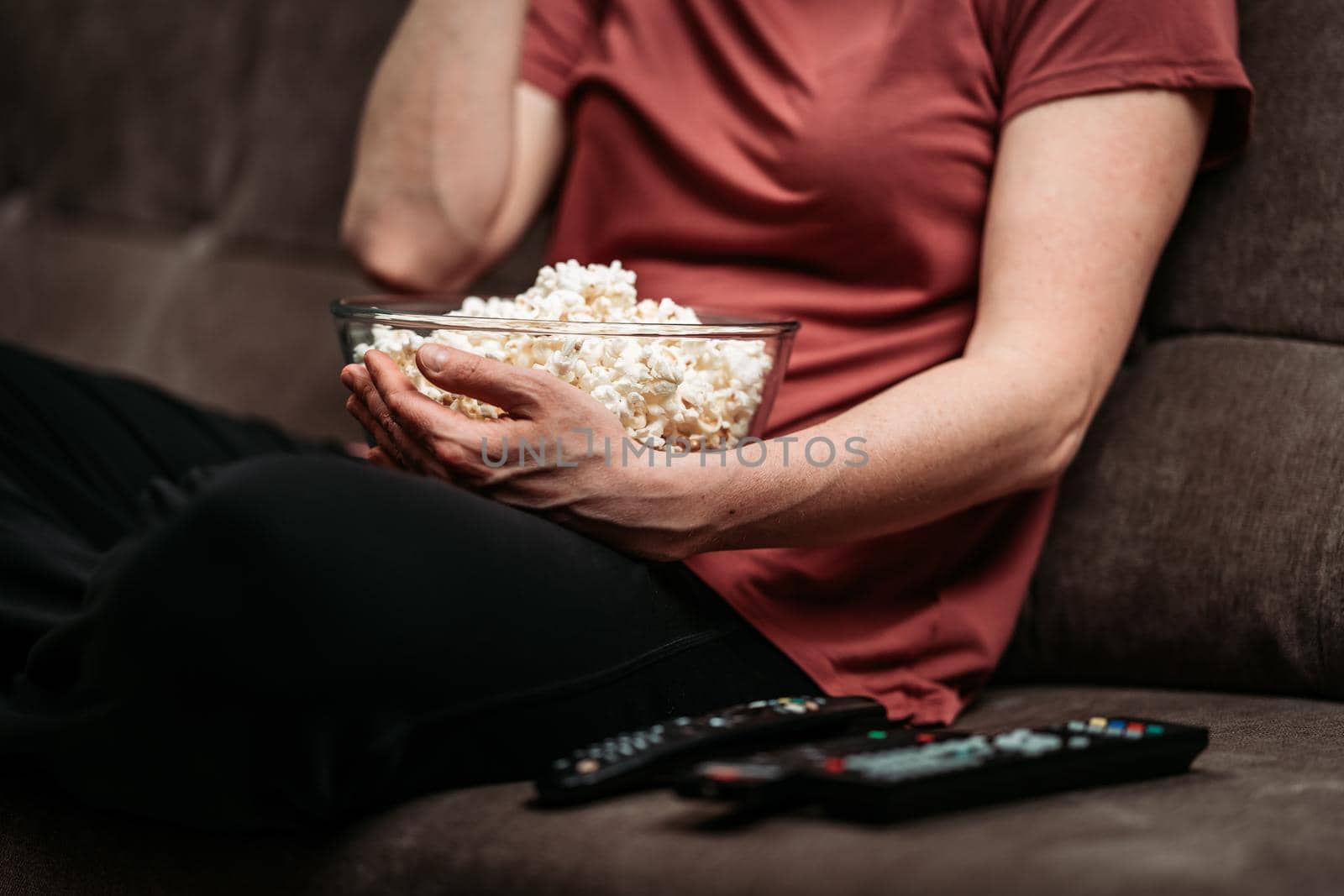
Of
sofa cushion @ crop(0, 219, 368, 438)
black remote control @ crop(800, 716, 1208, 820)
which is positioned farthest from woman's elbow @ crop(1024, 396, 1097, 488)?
sofa cushion @ crop(0, 219, 368, 438)

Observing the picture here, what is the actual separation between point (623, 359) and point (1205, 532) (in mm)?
469

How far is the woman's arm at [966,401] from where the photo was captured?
654mm

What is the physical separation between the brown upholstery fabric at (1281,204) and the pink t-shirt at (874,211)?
4 centimetres

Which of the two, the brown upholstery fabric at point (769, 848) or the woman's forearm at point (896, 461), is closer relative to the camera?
the brown upholstery fabric at point (769, 848)

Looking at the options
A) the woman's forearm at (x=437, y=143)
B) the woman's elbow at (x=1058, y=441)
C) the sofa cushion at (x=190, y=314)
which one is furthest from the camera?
the sofa cushion at (x=190, y=314)

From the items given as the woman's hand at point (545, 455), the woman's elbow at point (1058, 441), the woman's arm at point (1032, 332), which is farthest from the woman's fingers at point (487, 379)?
the woman's elbow at point (1058, 441)

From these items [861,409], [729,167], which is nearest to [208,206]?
[729,167]

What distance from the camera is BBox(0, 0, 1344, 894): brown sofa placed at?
51cm

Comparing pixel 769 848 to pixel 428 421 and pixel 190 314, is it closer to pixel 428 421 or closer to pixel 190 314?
pixel 428 421

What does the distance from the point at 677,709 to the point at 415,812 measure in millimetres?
165

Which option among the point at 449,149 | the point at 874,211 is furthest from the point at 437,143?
the point at 874,211

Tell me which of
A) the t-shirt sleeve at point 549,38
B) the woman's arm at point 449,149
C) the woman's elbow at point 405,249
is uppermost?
the t-shirt sleeve at point 549,38

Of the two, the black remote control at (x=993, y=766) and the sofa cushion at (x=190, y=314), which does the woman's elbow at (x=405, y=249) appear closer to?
the sofa cushion at (x=190, y=314)

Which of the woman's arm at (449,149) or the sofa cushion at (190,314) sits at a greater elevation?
the woman's arm at (449,149)
